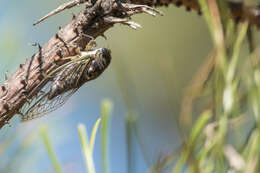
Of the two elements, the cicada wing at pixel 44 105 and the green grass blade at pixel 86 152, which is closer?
the green grass blade at pixel 86 152

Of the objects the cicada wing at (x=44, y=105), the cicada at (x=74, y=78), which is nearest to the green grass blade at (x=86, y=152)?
the cicada wing at (x=44, y=105)

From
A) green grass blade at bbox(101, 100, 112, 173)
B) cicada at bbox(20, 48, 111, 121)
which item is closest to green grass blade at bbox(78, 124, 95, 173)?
green grass blade at bbox(101, 100, 112, 173)

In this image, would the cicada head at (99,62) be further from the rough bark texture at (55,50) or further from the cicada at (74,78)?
the rough bark texture at (55,50)

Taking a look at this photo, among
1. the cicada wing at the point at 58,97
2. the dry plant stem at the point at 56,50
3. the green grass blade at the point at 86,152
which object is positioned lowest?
the green grass blade at the point at 86,152

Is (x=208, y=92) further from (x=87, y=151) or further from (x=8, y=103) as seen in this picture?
(x=8, y=103)

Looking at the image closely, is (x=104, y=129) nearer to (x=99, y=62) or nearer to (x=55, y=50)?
(x=55, y=50)

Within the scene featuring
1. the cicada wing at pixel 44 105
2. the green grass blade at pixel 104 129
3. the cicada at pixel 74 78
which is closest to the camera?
the green grass blade at pixel 104 129

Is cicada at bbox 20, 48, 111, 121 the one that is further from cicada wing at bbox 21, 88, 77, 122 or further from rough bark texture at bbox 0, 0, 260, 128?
rough bark texture at bbox 0, 0, 260, 128
